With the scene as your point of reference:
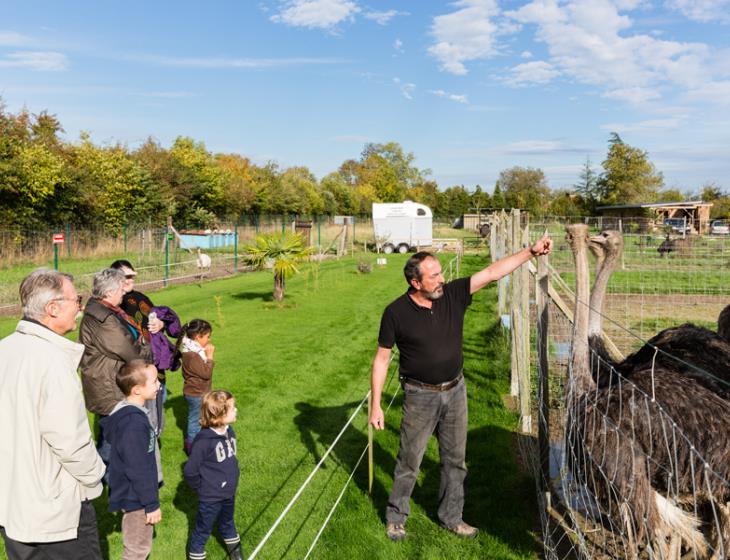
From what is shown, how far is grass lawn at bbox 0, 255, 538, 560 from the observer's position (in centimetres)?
459

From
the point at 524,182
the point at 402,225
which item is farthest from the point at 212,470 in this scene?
the point at 524,182

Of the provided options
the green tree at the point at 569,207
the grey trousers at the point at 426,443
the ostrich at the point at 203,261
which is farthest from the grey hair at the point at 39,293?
the green tree at the point at 569,207

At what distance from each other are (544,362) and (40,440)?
355 cm

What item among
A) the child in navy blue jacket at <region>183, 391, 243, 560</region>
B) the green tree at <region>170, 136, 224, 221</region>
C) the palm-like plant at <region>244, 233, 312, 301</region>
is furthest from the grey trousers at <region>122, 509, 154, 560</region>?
the green tree at <region>170, 136, 224, 221</region>

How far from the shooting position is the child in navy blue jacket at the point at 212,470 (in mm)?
4074

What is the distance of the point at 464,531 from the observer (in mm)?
4617

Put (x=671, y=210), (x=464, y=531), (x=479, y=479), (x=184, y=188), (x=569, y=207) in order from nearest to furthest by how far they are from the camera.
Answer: (x=464, y=531)
(x=479, y=479)
(x=184, y=188)
(x=671, y=210)
(x=569, y=207)

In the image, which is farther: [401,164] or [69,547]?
[401,164]

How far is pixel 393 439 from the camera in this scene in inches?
258

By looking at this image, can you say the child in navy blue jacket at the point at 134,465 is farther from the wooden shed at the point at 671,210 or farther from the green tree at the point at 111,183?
the wooden shed at the point at 671,210

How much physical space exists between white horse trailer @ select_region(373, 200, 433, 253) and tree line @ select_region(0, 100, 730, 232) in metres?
9.81

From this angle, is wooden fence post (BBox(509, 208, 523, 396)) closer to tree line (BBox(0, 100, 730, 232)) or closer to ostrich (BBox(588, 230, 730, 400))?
ostrich (BBox(588, 230, 730, 400))

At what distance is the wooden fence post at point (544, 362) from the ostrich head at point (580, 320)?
0.25m

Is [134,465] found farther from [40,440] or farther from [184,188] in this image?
[184,188]
